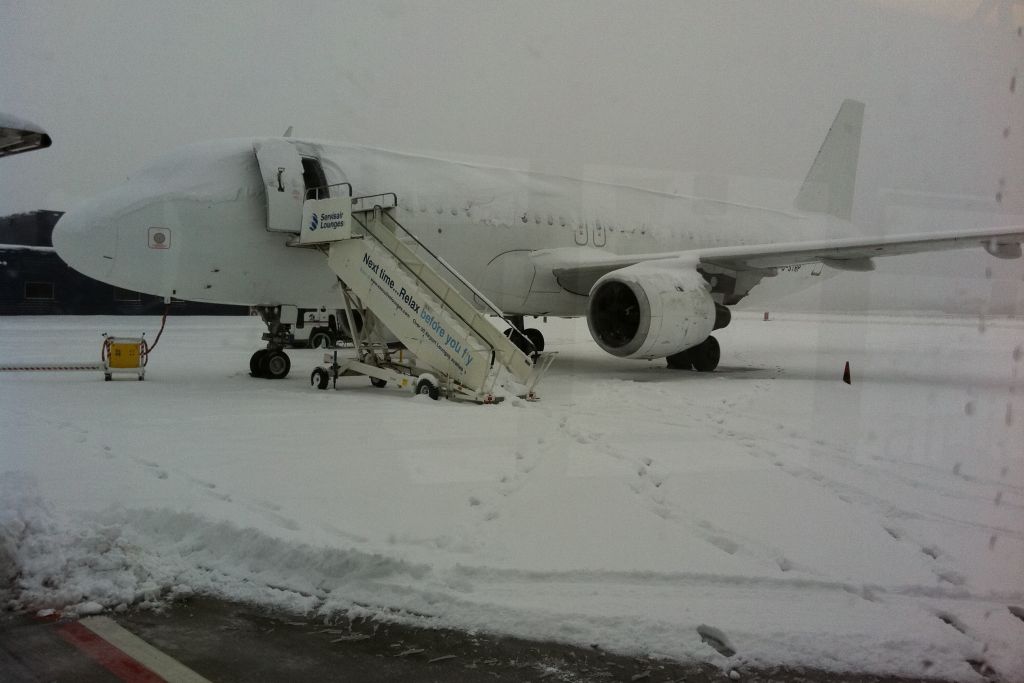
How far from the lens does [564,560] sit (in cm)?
303

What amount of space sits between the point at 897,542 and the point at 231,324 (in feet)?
66.1

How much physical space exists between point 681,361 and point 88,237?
7.36m

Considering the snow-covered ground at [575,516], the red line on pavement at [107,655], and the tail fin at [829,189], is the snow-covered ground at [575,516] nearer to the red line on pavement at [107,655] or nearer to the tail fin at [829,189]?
the red line on pavement at [107,655]

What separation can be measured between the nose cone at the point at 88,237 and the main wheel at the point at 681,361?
697cm

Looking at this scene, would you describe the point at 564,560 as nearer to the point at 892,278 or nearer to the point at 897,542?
the point at 897,542

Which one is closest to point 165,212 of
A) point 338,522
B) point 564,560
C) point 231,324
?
point 338,522

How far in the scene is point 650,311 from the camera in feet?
30.0

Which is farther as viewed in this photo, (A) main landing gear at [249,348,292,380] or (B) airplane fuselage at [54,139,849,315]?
(A) main landing gear at [249,348,292,380]

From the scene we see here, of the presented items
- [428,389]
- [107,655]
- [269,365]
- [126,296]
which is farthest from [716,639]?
[126,296]

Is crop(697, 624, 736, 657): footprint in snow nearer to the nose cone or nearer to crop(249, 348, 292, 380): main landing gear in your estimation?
the nose cone

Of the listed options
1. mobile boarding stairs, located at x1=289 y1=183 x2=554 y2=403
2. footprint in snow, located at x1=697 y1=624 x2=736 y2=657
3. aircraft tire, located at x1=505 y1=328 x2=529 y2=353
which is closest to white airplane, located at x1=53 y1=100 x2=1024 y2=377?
aircraft tire, located at x1=505 y1=328 x2=529 y2=353

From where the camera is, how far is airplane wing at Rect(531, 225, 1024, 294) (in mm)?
9078

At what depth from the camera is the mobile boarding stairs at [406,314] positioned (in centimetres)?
759

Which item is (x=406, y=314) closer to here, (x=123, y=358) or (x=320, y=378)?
(x=320, y=378)
